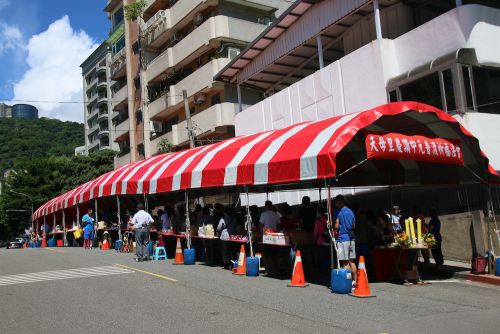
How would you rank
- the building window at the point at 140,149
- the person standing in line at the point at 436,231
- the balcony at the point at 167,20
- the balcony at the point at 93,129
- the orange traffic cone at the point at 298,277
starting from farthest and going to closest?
the balcony at the point at 93,129
the building window at the point at 140,149
the balcony at the point at 167,20
the person standing in line at the point at 436,231
the orange traffic cone at the point at 298,277

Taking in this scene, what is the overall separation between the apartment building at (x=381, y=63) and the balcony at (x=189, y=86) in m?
6.30

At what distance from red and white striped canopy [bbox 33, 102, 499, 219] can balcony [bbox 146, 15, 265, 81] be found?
18.3m

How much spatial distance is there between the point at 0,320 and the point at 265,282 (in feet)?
18.4

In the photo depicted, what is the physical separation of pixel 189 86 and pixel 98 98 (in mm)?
45987

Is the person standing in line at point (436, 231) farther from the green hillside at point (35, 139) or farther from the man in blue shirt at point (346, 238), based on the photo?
the green hillside at point (35, 139)

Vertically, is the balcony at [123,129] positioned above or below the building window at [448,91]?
above

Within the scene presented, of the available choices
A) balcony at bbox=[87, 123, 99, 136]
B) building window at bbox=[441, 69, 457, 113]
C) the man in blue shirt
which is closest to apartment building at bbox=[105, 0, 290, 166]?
building window at bbox=[441, 69, 457, 113]

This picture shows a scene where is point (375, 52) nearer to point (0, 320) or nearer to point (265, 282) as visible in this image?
point (265, 282)

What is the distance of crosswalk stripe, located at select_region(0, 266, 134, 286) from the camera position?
510 inches

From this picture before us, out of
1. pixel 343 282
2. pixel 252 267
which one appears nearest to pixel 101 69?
pixel 252 267

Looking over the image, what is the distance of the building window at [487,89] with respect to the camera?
1553cm

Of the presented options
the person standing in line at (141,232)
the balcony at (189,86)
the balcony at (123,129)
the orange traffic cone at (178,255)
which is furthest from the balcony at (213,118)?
the orange traffic cone at (178,255)

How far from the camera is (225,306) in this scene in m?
8.81

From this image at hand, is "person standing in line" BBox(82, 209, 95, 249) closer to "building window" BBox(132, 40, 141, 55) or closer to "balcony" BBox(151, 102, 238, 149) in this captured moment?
"balcony" BBox(151, 102, 238, 149)
